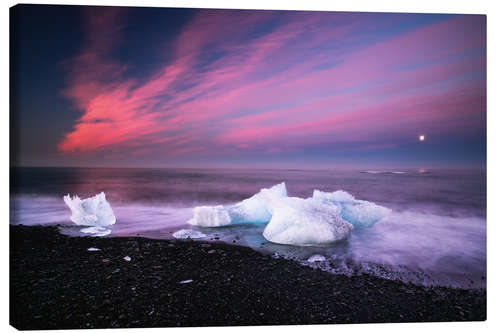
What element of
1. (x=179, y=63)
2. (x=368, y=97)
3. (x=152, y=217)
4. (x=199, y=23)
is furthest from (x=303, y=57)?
(x=152, y=217)

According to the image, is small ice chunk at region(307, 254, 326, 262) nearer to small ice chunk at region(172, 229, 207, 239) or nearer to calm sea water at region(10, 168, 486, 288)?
calm sea water at region(10, 168, 486, 288)

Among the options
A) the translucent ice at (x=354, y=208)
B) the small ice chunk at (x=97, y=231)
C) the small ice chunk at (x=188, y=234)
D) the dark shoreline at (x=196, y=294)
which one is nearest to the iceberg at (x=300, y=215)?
the translucent ice at (x=354, y=208)

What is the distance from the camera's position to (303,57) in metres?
3.34

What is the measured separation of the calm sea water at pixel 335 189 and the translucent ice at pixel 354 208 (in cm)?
13

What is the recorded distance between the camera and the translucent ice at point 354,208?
155 inches

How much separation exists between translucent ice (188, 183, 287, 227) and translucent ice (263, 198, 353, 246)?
30 centimetres

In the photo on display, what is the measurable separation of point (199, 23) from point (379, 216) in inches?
139

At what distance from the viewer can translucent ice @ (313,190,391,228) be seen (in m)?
3.95

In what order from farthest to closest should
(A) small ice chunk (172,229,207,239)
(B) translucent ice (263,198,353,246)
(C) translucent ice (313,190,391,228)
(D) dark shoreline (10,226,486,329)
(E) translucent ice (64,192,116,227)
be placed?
(C) translucent ice (313,190,391,228)
(E) translucent ice (64,192,116,227)
(A) small ice chunk (172,229,207,239)
(B) translucent ice (263,198,353,246)
(D) dark shoreline (10,226,486,329)

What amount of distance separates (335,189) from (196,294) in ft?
9.09

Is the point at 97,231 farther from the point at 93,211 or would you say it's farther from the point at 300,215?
the point at 300,215

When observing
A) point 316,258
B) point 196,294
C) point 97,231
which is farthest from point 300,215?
point 97,231

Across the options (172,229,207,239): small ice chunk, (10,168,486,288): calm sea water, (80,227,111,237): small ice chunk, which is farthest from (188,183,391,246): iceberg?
(80,227,111,237): small ice chunk

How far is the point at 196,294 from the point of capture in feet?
8.23
